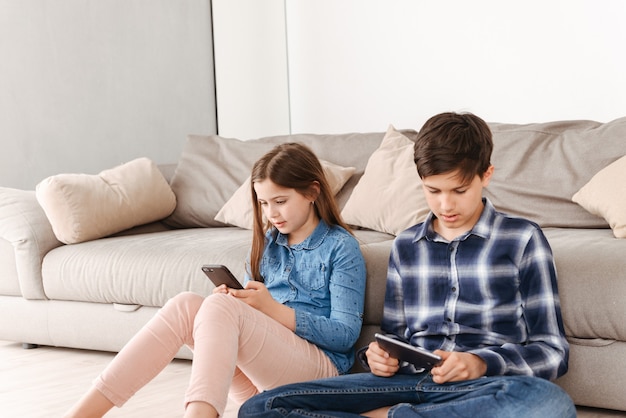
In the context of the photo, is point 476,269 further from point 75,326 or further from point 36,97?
point 36,97

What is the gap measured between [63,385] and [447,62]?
2.42 meters

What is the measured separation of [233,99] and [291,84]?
1.23 ft

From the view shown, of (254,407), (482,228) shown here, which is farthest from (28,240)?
(482,228)

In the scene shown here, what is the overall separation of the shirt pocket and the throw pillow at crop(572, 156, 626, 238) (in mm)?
915

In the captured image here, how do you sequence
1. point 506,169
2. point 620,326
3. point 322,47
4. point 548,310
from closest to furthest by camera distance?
point 548,310 < point 620,326 < point 506,169 < point 322,47

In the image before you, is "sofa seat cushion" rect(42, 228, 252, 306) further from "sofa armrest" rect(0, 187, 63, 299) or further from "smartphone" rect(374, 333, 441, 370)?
"smartphone" rect(374, 333, 441, 370)

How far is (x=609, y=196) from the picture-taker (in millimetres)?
2703

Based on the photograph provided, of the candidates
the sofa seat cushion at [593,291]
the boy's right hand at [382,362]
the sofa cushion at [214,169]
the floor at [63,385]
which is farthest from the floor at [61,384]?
the sofa seat cushion at [593,291]

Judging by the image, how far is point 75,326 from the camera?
3334 mm

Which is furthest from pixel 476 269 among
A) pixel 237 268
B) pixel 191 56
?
pixel 191 56

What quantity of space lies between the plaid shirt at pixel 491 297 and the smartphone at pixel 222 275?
1.38 ft

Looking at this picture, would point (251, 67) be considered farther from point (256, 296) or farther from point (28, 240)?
point (256, 296)

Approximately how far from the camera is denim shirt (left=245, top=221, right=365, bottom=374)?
2.19m

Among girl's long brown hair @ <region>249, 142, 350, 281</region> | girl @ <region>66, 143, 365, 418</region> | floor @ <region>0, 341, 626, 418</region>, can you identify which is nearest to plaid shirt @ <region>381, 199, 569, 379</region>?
girl @ <region>66, 143, 365, 418</region>
